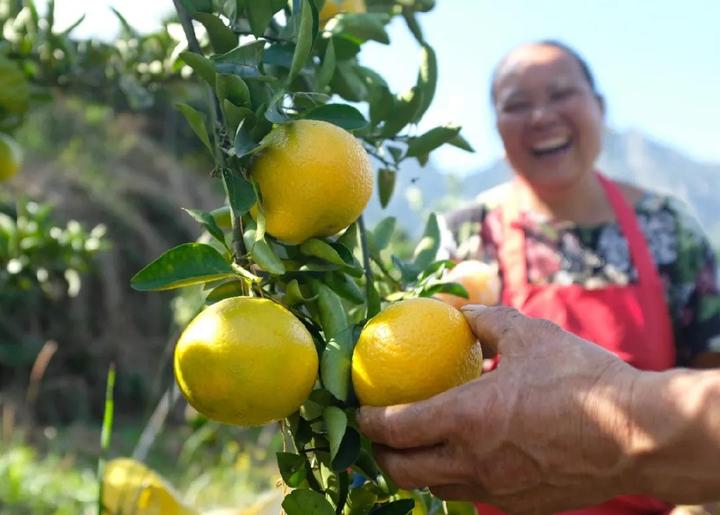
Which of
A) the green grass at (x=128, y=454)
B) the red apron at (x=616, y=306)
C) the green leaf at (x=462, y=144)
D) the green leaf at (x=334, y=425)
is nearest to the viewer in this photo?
Result: the green leaf at (x=334, y=425)

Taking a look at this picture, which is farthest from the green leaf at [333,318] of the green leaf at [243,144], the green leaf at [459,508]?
the green leaf at [459,508]

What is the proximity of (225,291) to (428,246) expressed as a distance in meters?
0.24

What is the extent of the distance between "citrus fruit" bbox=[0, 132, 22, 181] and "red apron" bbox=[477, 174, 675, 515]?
0.81m

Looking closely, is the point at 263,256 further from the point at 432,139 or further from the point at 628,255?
the point at 628,255

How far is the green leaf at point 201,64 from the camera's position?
49 centimetres

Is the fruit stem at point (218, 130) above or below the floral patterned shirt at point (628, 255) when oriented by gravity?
above

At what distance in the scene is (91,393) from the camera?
509cm

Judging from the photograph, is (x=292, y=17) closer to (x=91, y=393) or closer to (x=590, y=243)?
(x=590, y=243)

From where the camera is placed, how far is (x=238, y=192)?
50cm

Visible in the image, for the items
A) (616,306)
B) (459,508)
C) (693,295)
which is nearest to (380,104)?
(459,508)

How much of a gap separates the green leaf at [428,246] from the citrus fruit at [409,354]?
0.56ft

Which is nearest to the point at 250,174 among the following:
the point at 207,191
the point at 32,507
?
the point at 32,507

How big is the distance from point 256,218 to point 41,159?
4.89 meters

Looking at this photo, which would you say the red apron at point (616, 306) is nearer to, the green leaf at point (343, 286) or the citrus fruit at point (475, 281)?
the citrus fruit at point (475, 281)
